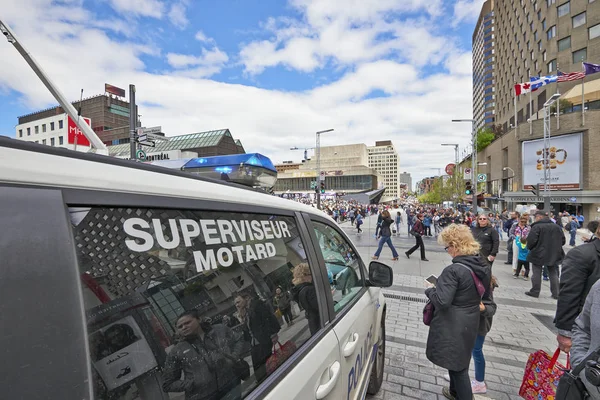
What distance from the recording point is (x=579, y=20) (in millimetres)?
35156

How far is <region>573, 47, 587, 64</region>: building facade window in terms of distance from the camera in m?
34.9

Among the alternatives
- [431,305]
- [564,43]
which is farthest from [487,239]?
[564,43]

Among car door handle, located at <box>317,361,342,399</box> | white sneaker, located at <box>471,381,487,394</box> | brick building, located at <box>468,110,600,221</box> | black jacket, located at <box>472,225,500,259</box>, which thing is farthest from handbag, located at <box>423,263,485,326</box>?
brick building, located at <box>468,110,600,221</box>

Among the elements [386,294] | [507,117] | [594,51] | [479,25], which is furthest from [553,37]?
[479,25]

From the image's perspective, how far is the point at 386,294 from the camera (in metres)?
6.77

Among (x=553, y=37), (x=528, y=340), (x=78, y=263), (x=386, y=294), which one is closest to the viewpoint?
(x=78, y=263)

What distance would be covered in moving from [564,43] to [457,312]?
166 feet

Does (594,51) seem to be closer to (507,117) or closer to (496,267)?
(507,117)

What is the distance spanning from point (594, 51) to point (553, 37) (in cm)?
573

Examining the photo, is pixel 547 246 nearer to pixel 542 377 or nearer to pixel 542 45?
pixel 542 377

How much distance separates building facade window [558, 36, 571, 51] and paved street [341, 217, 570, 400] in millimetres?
44337

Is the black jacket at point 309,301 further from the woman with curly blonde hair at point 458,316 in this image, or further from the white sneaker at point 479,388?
the white sneaker at point 479,388

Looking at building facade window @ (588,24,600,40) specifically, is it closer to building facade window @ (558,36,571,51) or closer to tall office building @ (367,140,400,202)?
building facade window @ (558,36,571,51)

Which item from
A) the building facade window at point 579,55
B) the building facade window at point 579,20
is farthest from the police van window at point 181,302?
the building facade window at point 579,20
